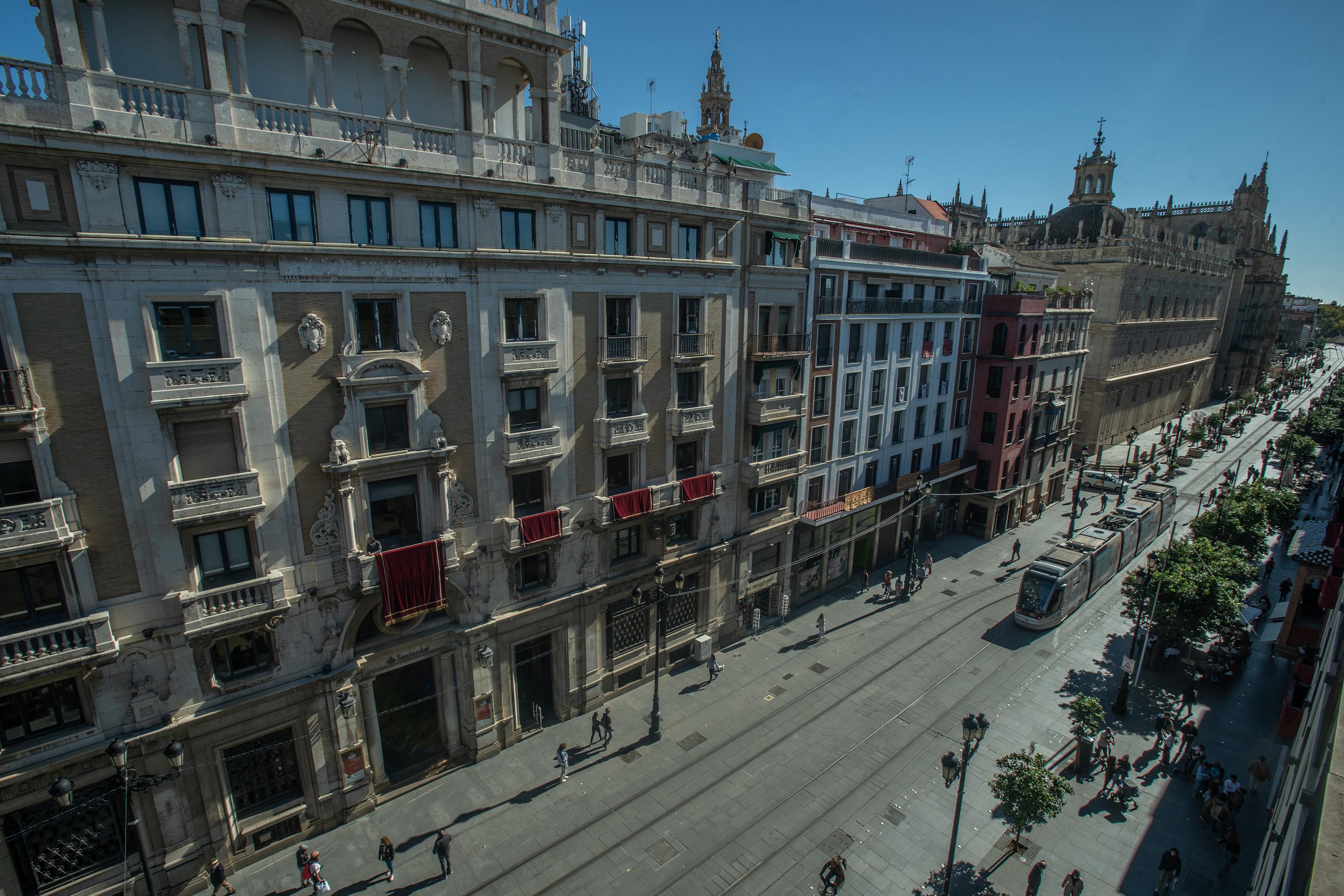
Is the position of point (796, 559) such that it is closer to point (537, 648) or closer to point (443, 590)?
point (537, 648)

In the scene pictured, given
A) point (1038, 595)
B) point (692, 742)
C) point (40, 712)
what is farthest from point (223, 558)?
point (1038, 595)

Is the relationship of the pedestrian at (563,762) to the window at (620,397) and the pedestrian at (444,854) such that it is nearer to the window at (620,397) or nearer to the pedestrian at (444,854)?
the pedestrian at (444,854)

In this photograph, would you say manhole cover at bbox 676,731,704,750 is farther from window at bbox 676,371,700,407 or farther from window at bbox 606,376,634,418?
window at bbox 676,371,700,407

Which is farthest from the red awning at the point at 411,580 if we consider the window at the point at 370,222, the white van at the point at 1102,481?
the white van at the point at 1102,481

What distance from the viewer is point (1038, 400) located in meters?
51.1

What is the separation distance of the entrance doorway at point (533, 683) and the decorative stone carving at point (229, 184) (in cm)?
1830

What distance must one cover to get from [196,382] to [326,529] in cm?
576

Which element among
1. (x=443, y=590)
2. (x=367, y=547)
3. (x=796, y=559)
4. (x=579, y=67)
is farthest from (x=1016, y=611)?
(x=579, y=67)

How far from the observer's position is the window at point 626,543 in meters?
28.9

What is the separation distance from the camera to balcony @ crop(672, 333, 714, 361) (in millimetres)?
28656

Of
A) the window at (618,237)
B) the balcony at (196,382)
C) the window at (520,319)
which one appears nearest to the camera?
the balcony at (196,382)

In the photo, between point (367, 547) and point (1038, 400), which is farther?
point (1038, 400)

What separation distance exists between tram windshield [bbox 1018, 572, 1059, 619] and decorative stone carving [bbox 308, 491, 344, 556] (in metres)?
35.1

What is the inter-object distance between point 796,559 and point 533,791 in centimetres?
1977
